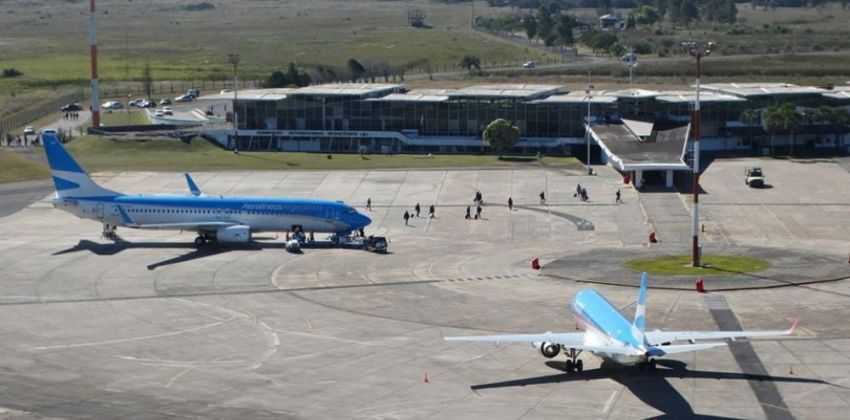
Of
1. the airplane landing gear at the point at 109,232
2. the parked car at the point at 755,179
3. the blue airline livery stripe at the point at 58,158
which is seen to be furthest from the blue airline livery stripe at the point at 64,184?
the parked car at the point at 755,179

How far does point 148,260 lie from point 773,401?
5916 cm

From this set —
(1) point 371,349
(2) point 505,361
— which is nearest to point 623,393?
(2) point 505,361

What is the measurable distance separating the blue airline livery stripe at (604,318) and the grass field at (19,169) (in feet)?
319

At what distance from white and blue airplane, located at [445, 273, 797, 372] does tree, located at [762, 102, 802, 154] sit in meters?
113

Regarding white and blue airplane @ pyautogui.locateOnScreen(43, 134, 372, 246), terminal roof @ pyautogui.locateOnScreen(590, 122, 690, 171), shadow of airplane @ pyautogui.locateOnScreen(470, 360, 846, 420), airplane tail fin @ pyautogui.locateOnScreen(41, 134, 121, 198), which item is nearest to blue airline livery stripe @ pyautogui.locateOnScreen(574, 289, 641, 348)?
shadow of airplane @ pyautogui.locateOnScreen(470, 360, 846, 420)

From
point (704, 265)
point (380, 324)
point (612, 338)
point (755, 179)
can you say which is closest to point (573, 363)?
point (612, 338)

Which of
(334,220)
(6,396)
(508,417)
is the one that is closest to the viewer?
(508,417)

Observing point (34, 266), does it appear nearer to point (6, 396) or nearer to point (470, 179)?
point (6, 396)

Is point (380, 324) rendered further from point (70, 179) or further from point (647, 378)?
point (70, 179)

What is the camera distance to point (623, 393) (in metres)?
73.4

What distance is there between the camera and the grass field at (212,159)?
17388cm

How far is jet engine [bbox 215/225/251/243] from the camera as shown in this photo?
121 metres

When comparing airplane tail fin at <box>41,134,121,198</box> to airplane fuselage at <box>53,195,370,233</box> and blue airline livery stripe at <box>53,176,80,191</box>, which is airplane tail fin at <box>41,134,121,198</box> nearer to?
A: blue airline livery stripe at <box>53,176,80,191</box>

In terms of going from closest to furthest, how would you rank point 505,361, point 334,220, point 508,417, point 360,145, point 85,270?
1. point 508,417
2. point 505,361
3. point 85,270
4. point 334,220
5. point 360,145
